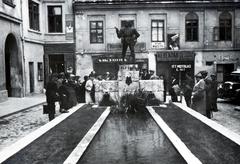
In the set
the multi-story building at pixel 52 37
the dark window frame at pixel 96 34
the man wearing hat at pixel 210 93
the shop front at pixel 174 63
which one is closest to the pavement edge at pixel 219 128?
the man wearing hat at pixel 210 93

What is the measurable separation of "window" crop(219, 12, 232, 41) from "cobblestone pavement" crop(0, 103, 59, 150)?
675 inches

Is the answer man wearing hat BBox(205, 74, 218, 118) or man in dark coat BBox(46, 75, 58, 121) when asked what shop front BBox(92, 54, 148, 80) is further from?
man in dark coat BBox(46, 75, 58, 121)

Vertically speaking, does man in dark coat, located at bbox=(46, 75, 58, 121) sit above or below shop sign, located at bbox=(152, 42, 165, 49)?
below

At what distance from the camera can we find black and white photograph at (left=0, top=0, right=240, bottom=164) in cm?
671

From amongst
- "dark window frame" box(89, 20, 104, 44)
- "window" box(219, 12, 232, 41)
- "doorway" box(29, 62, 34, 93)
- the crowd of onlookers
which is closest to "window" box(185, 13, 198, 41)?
"window" box(219, 12, 232, 41)

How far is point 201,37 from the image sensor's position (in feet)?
84.3

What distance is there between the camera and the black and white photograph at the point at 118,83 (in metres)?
6.71

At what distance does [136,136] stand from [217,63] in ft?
64.6

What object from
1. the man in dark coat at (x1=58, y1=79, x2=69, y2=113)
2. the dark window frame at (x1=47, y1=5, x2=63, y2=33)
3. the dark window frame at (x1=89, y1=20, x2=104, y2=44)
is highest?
the dark window frame at (x1=47, y1=5, x2=63, y2=33)

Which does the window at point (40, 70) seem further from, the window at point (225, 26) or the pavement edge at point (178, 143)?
the pavement edge at point (178, 143)

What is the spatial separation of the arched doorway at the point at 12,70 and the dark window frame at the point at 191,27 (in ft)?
44.4

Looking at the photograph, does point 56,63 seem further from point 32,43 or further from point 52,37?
point 32,43

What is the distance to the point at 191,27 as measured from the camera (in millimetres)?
25641

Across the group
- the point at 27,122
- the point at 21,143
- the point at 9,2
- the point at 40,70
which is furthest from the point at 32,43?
the point at 21,143
